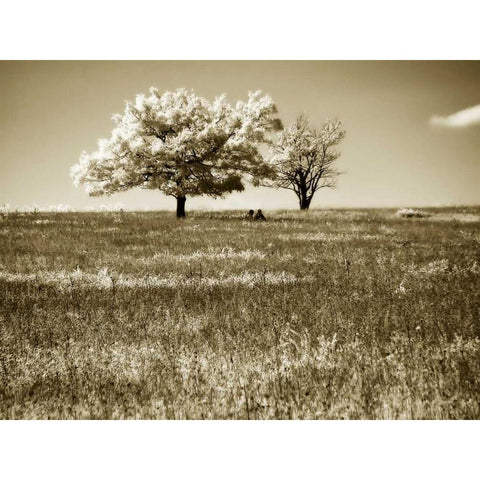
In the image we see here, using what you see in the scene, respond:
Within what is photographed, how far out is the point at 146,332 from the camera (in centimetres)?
459

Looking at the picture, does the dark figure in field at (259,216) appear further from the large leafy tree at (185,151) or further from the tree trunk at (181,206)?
the tree trunk at (181,206)

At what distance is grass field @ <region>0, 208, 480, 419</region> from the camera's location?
3.66 metres

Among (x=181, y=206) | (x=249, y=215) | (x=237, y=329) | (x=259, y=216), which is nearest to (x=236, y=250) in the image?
(x=181, y=206)

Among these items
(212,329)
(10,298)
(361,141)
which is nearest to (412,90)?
(361,141)

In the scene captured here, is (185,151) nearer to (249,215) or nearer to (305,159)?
(249,215)

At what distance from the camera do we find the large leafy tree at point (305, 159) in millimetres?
9336

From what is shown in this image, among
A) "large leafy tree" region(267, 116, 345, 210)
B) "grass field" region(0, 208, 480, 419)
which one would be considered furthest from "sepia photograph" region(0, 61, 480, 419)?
"large leafy tree" region(267, 116, 345, 210)

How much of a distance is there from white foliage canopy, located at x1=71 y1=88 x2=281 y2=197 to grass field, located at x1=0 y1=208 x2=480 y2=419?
2642 millimetres

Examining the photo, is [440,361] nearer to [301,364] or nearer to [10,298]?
[301,364]

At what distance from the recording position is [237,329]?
4.65 metres

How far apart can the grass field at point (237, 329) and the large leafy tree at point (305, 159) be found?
249cm

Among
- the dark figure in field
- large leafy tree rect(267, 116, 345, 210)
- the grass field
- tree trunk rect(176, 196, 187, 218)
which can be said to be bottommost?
the grass field

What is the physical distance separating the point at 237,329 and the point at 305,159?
37.9ft

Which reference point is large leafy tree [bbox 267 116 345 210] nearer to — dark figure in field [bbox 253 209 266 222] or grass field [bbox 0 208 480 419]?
dark figure in field [bbox 253 209 266 222]
